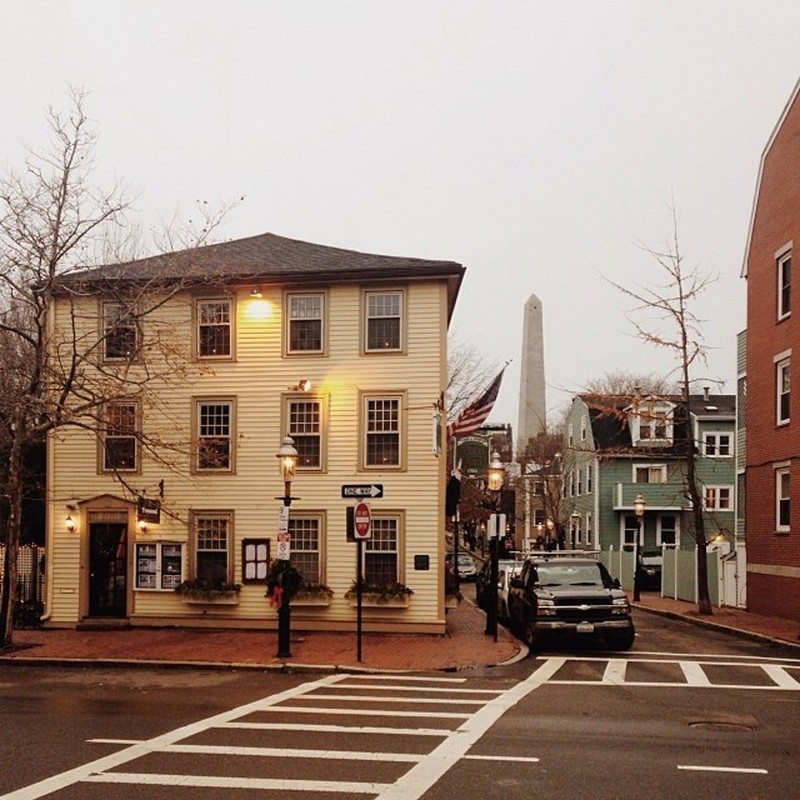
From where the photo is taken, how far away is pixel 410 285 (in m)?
22.1

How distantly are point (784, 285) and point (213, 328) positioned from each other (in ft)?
52.8

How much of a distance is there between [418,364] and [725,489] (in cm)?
3658

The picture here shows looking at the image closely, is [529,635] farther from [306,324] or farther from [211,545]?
[306,324]

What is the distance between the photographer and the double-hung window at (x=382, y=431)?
21.9 m

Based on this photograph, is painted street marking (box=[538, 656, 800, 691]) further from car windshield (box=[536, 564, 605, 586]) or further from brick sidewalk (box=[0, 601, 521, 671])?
car windshield (box=[536, 564, 605, 586])

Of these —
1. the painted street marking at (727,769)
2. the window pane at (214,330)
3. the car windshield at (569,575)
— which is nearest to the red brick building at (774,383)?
the car windshield at (569,575)

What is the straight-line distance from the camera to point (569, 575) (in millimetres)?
20000

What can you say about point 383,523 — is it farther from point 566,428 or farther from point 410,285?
point 566,428

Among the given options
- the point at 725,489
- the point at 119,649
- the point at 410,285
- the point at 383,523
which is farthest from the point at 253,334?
the point at 725,489

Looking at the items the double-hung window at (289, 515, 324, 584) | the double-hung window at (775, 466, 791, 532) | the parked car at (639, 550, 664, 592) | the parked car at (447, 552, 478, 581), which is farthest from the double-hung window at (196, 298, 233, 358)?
the parked car at (447, 552, 478, 581)

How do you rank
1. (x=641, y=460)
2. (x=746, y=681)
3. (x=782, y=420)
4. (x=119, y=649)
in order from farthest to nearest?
(x=641, y=460) → (x=782, y=420) → (x=119, y=649) → (x=746, y=681)

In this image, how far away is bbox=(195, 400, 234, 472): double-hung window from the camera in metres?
22.2

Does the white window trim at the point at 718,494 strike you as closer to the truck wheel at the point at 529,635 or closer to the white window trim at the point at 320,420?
the truck wheel at the point at 529,635

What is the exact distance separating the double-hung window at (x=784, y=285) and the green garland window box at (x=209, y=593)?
16.9 metres
